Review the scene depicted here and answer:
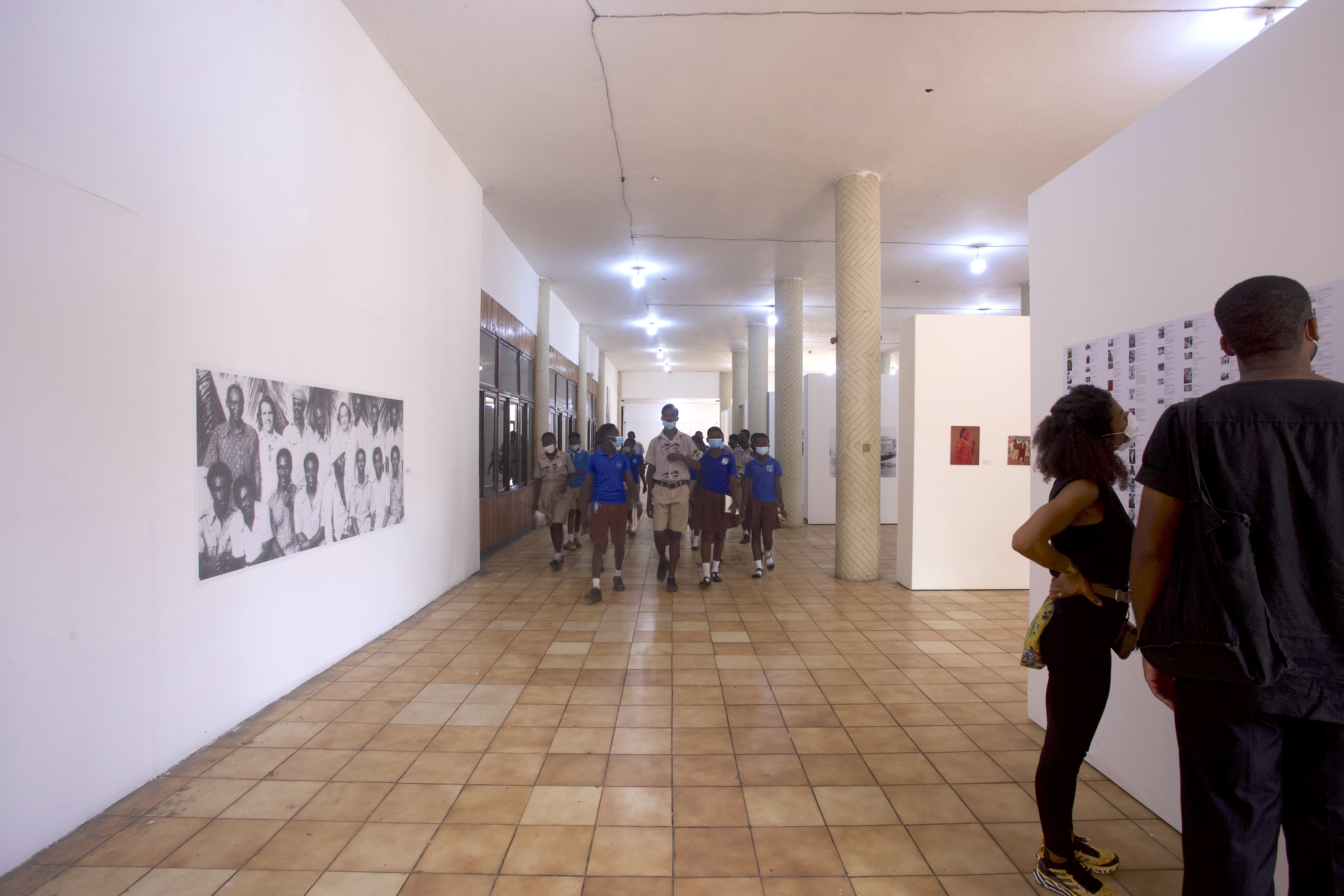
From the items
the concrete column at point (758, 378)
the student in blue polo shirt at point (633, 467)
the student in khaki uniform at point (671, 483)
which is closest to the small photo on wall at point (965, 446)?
the student in khaki uniform at point (671, 483)

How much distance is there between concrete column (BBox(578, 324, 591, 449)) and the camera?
1744cm

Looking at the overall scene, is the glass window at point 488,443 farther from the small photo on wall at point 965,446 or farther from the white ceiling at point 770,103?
the small photo on wall at point 965,446

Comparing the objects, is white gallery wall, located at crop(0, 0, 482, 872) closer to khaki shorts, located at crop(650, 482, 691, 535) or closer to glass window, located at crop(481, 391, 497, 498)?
khaki shorts, located at crop(650, 482, 691, 535)

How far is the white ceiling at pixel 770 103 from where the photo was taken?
493 cm

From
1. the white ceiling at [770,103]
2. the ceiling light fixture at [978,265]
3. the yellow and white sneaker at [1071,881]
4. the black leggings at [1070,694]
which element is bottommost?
the yellow and white sneaker at [1071,881]

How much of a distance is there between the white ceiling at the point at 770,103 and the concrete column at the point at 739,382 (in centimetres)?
1083

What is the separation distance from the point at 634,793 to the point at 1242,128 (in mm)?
3575

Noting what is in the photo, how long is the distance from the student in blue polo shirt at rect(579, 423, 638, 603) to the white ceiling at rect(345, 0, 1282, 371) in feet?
10.5

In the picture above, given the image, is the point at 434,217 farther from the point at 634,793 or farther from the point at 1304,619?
the point at 1304,619

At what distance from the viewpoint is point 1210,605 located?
1510mm

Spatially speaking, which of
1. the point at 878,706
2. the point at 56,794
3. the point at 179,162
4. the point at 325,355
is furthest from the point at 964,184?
the point at 56,794

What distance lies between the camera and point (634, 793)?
2895 mm

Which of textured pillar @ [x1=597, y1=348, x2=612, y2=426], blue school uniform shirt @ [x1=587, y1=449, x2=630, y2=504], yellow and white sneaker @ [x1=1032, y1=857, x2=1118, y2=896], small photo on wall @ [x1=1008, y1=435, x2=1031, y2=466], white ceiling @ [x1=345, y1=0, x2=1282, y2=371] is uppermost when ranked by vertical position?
white ceiling @ [x1=345, y1=0, x2=1282, y2=371]

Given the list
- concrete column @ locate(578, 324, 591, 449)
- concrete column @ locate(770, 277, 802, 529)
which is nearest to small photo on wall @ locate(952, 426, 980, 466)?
concrete column @ locate(770, 277, 802, 529)
